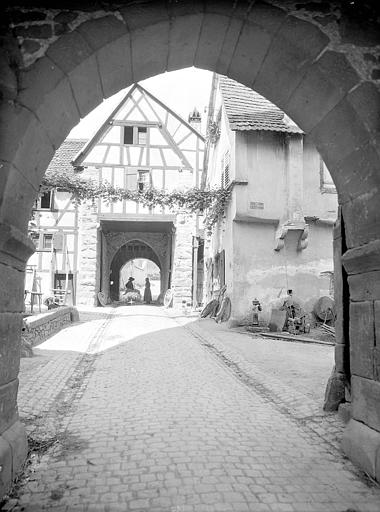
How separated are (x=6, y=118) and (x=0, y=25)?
0.61 metres

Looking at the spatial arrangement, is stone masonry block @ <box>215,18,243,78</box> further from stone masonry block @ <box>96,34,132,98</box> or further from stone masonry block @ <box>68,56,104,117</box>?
stone masonry block @ <box>68,56,104,117</box>

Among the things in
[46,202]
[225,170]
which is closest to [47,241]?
[46,202]

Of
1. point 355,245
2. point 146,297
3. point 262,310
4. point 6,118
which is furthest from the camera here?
point 146,297

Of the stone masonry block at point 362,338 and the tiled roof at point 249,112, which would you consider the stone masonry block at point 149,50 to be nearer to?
the stone masonry block at point 362,338

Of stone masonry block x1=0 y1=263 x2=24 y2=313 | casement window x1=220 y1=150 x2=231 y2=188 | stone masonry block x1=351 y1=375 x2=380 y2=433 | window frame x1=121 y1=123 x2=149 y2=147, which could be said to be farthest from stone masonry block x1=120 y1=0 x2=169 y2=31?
window frame x1=121 y1=123 x2=149 y2=147

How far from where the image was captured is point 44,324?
9.47m

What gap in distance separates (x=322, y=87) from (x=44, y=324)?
25.9ft

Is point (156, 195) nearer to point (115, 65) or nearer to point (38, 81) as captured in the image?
point (115, 65)

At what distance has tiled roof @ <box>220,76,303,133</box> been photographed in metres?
12.4

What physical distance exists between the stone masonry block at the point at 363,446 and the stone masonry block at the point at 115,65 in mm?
3005

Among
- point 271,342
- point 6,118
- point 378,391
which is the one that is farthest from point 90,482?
point 271,342

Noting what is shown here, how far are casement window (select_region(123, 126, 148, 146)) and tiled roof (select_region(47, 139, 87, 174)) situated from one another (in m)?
2.66

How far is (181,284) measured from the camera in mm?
20094

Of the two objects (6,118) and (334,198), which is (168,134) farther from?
(6,118)
